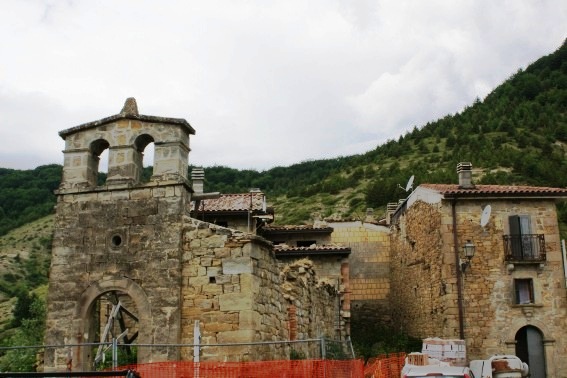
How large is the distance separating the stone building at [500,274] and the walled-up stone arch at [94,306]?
14.7 m

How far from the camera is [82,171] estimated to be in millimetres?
13789

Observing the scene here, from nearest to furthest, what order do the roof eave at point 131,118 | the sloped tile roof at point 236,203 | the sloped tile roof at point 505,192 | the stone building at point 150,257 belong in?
the stone building at point 150,257, the roof eave at point 131,118, the sloped tile roof at point 236,203, the sloped tile roof at point 505,192

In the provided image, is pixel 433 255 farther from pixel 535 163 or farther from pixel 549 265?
pixel 535 163

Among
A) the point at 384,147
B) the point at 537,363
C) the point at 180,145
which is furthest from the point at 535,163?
the point at 180,145

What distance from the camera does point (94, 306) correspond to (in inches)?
531

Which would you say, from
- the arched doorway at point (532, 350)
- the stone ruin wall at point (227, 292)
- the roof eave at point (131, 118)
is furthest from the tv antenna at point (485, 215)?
the roof eave at point (131, 118)

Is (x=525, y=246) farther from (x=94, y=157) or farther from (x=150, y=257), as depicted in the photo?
(x=94, y=157)

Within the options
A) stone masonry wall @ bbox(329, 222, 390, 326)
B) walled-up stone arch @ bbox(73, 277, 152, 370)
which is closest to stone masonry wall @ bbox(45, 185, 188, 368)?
walled-up stone arch @ bbox(73, 277, 152, 370)

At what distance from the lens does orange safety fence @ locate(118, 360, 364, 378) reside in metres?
10.2

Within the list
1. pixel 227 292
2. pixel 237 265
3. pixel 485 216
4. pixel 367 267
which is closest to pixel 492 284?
pixel 485 216

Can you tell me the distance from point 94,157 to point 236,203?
11855mm

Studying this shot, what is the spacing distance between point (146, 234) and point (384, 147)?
5922 centimetres

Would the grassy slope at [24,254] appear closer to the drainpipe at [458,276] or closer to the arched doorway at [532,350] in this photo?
the drainpipe at [458,276]

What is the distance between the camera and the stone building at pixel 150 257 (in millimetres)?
12578
